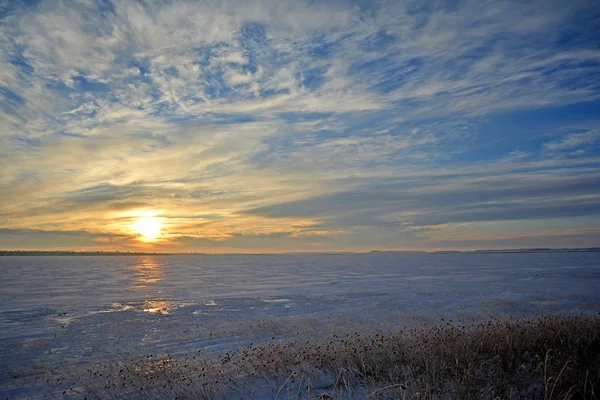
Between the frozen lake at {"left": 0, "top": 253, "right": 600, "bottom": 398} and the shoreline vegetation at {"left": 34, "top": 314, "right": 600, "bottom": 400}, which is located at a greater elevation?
the shoreline vegetation at {"left": 34, "top": 314, "right": 600, "bottom": 400}

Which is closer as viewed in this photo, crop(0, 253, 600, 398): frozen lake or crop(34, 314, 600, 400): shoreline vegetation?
crop(34, 314, 600, 400): shoreline vegetation

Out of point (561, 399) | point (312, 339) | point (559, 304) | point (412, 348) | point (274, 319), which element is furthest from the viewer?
point (559, 304)

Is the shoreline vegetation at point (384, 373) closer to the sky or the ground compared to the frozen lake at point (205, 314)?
closer to the sky

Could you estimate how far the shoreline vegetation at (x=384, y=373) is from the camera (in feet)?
26.5

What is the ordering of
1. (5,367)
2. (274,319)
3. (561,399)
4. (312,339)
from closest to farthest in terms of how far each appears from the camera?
(561,399)
(5,367)
(312,339)
(274,319)

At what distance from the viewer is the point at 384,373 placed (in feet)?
31.6

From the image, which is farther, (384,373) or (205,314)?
(205,314)

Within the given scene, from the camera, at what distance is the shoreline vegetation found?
26.5 feet

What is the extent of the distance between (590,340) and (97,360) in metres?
14.3

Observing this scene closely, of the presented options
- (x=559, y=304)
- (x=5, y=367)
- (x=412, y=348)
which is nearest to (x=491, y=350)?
(x=412, y=348)

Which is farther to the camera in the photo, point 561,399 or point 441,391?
point 441,391

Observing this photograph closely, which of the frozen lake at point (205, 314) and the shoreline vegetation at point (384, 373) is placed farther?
the frozen lake at point (205, 314)

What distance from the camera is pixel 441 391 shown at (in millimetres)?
8070

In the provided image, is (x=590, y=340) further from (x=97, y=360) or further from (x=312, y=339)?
(x=97, y=360)
